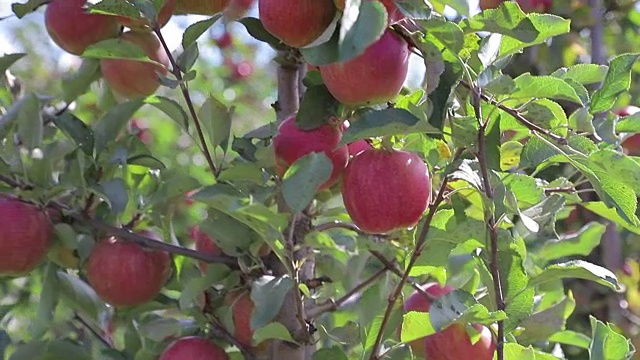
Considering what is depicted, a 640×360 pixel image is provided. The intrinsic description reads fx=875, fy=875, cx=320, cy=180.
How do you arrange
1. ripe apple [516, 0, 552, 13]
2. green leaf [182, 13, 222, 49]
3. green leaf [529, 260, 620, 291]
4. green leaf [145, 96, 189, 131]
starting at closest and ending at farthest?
green leaf [529, 260, 620, 291] → green leaf [182, 13, 222, 49] → green leaf [145, 96, 189, 131] → ripe apple [516, 0, 552, 13]

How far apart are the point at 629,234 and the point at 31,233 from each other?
1.73 m

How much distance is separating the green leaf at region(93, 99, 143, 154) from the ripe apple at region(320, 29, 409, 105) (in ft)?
1.38

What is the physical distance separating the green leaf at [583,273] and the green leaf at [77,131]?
0.62 metres

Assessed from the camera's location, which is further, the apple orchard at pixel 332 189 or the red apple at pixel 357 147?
the red apple at pixel 357 147

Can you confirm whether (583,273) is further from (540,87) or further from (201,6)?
(201,6)

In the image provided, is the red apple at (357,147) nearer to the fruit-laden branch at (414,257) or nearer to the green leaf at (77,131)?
the fruit-laden branch at (414,257)

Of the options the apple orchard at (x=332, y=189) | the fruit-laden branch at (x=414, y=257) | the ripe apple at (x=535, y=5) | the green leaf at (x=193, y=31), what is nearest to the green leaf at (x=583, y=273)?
the apple orchard at (x=332, y=189)

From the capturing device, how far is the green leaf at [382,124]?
30.3 inches

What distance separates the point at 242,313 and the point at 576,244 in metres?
0.53

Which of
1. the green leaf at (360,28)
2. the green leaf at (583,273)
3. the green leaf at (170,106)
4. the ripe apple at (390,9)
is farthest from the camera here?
the green leaf at (170,106)

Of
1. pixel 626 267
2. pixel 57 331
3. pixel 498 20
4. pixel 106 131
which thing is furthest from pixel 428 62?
pixel 626 267

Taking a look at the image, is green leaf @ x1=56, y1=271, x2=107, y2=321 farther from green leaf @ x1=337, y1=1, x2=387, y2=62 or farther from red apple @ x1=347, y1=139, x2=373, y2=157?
green leaf @ x1=337, y1=1, x2=387, y2=62

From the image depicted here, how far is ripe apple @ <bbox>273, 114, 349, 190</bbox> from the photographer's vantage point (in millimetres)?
921

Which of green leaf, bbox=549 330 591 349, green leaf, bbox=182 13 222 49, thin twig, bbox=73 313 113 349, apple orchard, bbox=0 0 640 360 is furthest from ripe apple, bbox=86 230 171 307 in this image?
green leaf, bbox=549 330 591 349
